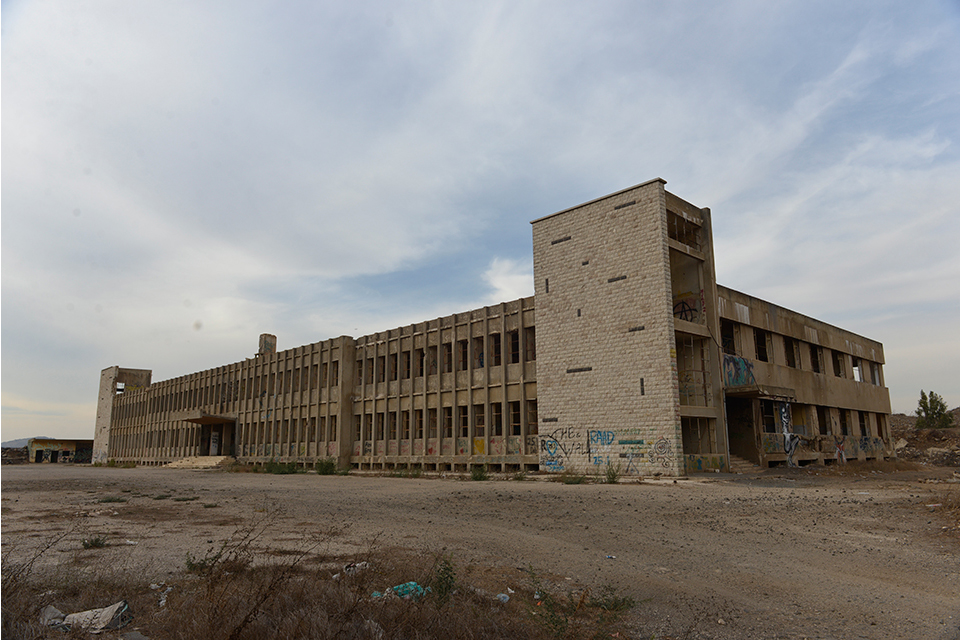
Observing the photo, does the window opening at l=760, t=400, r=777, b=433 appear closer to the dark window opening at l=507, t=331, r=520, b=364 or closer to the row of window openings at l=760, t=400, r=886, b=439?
the row of window openings at l=760, t=400, r=886, b=439

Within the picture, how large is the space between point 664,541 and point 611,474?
12.6 meters

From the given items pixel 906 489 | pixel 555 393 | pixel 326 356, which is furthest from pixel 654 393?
pixel 326 356

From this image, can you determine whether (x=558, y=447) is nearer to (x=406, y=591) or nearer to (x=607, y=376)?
(x=607, y=376)

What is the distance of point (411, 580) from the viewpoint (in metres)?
5.56

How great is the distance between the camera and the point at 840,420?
1358 inches

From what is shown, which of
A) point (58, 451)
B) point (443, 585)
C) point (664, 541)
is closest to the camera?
point (443, 585)

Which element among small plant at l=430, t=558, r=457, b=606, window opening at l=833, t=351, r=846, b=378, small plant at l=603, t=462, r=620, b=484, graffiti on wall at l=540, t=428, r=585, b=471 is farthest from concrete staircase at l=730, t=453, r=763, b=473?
small plant at l=430, t=558, r=457, b=606

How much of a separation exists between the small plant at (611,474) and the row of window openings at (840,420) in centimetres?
832

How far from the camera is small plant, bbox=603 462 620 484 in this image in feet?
66.0

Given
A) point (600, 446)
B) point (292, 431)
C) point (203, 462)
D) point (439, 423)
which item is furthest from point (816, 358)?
point (203, 462)

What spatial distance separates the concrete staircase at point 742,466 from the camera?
2333 cm

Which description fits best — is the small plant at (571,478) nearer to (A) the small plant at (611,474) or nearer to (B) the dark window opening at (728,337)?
(A) the small plant at (611,474)

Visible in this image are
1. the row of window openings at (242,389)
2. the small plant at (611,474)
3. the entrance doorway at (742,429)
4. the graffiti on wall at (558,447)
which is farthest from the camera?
the row of window openings at (242,389)

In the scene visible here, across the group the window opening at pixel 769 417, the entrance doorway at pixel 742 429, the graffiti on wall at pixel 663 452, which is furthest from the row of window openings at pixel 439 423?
the window opening at pixel 769 417
